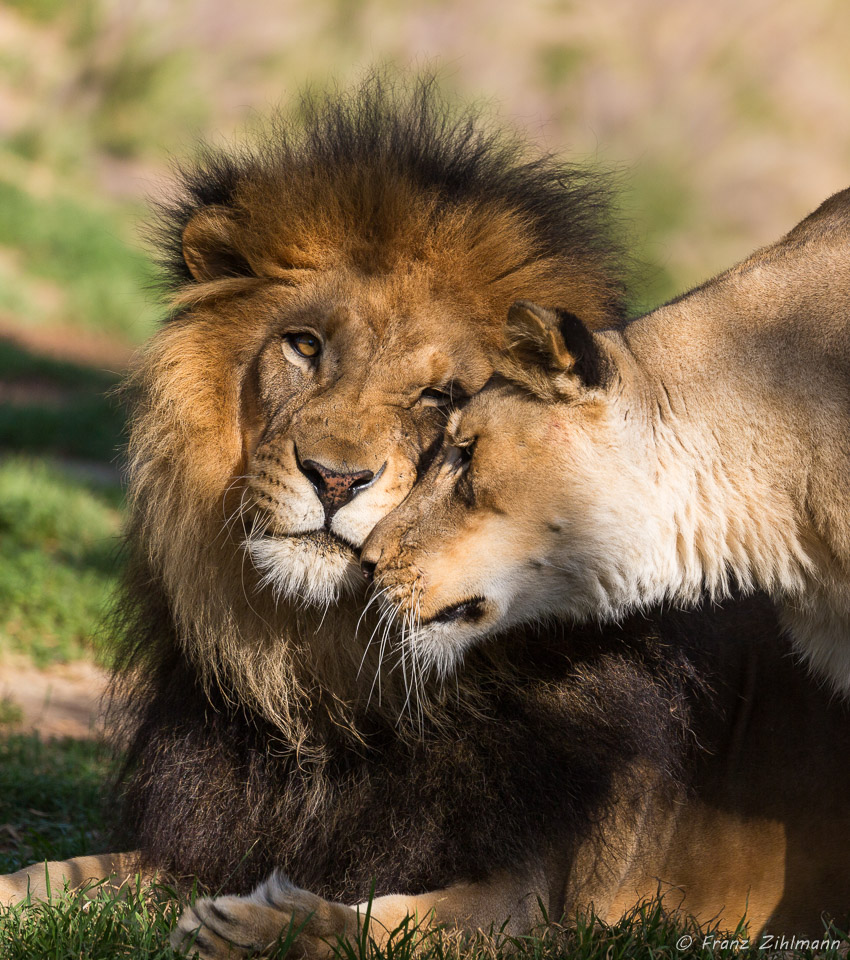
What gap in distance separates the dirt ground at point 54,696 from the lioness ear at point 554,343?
2739 mm

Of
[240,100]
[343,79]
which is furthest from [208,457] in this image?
[240,100]

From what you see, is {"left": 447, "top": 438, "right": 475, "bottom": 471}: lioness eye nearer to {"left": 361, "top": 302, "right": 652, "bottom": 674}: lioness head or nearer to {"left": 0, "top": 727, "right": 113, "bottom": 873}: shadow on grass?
{"left": 361, "top": 302, "right": 652, "bottom": 674}: lioness head

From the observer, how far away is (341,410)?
2.78 m

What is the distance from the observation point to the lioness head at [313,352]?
2.78 meters

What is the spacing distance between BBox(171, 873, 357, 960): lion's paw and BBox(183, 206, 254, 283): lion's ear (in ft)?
5.03

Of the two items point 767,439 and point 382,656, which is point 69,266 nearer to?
point 382,656

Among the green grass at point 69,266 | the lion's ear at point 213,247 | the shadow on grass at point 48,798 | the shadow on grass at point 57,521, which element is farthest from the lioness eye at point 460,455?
the green grass at point 69,266

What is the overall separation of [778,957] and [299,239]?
6.62 ft

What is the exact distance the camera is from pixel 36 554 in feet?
22.4

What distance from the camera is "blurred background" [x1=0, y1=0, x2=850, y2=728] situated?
1636 centimetres

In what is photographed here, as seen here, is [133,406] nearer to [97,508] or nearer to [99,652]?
[99,652]

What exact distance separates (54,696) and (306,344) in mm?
2999

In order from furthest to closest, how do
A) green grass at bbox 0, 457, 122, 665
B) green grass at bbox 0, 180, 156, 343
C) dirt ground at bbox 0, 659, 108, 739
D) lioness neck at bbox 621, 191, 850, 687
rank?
1. green grass at bbox 0, 180, 156, 343
2. green grass at bbox 0, 457, 122, 665
3. dirt ground at bbox 0, 659, 108, 739
4. lioness neck at bbox 621, 191, 850, 687

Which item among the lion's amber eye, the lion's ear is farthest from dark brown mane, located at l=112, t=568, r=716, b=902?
the lion's ear
